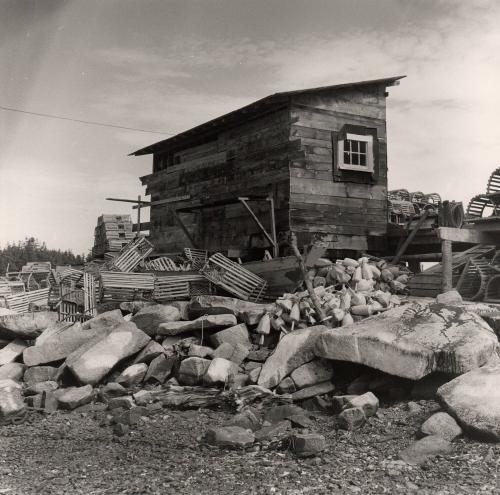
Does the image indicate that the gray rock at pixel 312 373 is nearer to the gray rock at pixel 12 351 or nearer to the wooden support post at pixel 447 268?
the wooden support post at pixel 447 268

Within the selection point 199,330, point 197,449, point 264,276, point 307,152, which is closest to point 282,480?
point 197,449

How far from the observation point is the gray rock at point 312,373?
761 centimetres

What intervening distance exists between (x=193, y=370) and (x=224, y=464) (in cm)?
311

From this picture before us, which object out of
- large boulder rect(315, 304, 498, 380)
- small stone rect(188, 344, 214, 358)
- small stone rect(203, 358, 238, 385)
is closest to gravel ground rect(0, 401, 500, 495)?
large boulder rect(315, 304, 498, 380)

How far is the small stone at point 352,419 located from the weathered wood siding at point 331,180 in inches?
299

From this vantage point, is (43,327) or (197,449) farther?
(43,327)

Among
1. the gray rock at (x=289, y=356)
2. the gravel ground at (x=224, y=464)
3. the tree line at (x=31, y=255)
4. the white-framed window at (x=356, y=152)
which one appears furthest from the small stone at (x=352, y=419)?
the tree line at (x=31, y=255)

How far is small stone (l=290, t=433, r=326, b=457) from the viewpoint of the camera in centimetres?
550

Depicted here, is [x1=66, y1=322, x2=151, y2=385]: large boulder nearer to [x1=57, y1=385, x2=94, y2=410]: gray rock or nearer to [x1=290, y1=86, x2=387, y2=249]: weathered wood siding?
[x1=57, y1=385, x2=94, y2=410]: gray rock

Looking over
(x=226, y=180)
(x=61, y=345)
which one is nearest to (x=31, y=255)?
(x=226, y=180)

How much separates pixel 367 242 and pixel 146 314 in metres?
6.64

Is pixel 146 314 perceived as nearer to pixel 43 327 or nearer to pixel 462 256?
pixel 43 327

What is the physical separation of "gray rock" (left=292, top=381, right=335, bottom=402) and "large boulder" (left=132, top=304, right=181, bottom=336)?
3.48 metres

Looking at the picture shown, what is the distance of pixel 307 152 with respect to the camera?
45.6 ft
